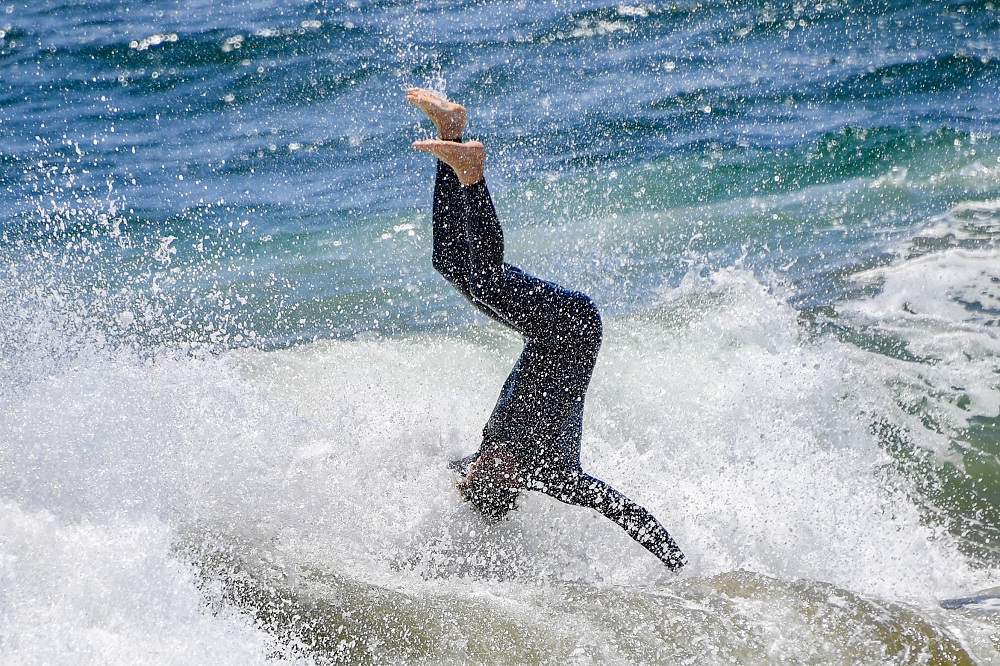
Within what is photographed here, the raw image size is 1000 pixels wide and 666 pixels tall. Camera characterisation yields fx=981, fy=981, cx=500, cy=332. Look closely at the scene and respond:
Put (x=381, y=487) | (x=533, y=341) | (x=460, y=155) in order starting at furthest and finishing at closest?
(x=381, y=487) → (x=533, y=341) → (x=460, y=155)

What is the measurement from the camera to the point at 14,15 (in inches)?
614

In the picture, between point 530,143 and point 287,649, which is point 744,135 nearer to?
point 530,143

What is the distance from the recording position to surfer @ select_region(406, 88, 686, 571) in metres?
4.04

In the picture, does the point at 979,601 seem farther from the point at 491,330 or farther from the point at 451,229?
the point at 491,330

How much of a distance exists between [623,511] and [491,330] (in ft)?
A: 10.6

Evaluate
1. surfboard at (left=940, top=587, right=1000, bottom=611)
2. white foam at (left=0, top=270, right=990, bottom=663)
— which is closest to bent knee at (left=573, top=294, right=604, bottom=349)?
white foam at (left=0, top=270, right=990, bottom=663)

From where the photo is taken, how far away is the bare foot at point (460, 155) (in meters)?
3.87

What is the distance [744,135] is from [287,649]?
9.30 m

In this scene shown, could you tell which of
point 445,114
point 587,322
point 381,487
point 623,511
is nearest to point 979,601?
point 623,511

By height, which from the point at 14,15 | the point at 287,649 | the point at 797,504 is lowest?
the point at 797,504

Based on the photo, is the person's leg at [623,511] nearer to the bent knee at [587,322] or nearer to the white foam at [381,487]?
the white foam at [381,487]

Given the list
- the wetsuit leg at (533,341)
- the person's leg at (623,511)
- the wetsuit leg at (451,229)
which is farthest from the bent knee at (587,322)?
the person's leg at (623,511)

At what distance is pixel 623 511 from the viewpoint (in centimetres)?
457

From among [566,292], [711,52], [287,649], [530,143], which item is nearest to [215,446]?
[287,649]
